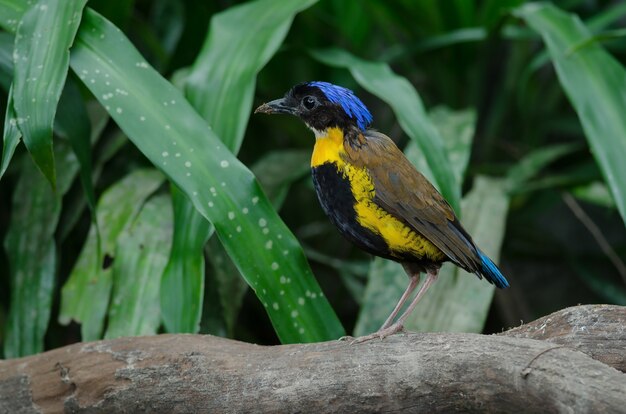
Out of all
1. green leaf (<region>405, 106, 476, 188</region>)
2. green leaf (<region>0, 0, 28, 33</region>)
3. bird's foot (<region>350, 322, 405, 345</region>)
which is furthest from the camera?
green leaf (<region>405, 106, 476, 188</region>)

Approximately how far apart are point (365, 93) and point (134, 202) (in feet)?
7.31

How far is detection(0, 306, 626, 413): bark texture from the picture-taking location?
1.81 m

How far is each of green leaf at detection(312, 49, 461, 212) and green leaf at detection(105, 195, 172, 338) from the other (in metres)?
0.86

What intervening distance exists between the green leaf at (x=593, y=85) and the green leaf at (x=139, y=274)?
4.71 ft

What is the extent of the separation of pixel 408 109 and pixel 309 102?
615mm

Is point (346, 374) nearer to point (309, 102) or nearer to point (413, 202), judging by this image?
point (413, 202)

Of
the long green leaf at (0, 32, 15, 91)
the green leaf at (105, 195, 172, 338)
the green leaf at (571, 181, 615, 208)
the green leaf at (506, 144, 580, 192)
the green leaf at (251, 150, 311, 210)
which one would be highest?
the long green leaf at (0, 32, 15, 91)

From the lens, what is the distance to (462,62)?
398cm

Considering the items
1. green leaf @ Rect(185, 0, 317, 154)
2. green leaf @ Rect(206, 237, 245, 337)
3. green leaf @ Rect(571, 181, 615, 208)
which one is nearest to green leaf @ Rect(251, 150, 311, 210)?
green leaf @ Rect(206, 237, 245, 337)

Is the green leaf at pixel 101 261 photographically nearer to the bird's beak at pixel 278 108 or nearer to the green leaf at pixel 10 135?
the green leaf at pixel 10 135

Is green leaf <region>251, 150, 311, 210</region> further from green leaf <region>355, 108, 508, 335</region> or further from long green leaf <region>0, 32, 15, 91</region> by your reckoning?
long green leaf <region>0, 32, 15, 91</region>

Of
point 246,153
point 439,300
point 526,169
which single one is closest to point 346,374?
point 439,300

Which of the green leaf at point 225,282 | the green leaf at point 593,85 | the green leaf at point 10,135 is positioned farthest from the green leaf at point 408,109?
the green leaf at point 10,135

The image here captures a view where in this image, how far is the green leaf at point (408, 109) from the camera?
279 cm
